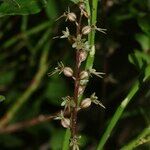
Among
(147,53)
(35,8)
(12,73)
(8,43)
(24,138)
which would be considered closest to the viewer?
(35,8)

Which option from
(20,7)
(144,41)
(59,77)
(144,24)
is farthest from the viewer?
(59,77)

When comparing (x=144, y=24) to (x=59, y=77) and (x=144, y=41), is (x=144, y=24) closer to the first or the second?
(x=144, y=41)

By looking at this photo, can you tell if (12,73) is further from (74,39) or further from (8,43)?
(74,39)

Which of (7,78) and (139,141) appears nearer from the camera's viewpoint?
(139,141)

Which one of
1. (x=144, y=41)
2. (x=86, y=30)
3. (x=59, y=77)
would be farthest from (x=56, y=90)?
(x=86, y=30)

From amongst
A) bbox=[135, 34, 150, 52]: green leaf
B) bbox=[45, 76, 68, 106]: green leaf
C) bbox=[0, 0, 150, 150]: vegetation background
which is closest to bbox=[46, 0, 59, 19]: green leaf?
bbox=[0, 0, 150, 150]: vegetation background

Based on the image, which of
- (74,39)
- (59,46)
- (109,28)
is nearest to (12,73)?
(59,46)

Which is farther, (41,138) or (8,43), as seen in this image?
(41,138)
